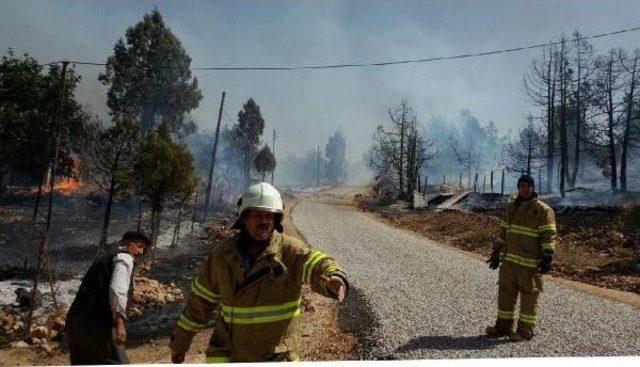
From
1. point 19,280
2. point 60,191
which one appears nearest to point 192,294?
point 19,280

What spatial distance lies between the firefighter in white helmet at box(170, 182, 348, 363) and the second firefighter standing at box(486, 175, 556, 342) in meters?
2.96

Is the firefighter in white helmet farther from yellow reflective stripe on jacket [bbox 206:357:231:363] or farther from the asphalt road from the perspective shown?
the asphalt road

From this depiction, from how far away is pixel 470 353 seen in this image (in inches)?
170

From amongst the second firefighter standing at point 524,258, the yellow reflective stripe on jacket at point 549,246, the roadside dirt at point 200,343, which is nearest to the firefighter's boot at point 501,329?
the second firefighter standing at point 524,258

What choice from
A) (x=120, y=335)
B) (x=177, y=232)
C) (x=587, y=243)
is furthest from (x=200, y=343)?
(x=587, y=243)

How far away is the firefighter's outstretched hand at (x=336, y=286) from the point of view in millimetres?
2186

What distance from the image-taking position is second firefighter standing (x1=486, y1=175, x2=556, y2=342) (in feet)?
15.1

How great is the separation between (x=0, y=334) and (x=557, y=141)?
40.4ft

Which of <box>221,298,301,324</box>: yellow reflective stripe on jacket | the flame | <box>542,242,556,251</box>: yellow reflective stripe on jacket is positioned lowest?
<box>221,298,301,324</box>: yellow reflective stripe on jacket

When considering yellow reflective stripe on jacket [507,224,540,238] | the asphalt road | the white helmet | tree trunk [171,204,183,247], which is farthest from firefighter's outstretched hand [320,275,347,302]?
tree trunk [171,204,183,247]

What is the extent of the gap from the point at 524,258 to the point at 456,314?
1.17 m

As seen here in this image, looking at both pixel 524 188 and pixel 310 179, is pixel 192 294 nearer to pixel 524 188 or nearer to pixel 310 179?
pixel 524 188

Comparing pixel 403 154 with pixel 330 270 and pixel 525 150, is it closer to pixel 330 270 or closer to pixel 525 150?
pixel 525 150

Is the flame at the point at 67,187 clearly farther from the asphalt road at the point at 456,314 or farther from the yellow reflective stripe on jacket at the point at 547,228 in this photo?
the yellow reflective stripe on jacket at the point at 547,228
